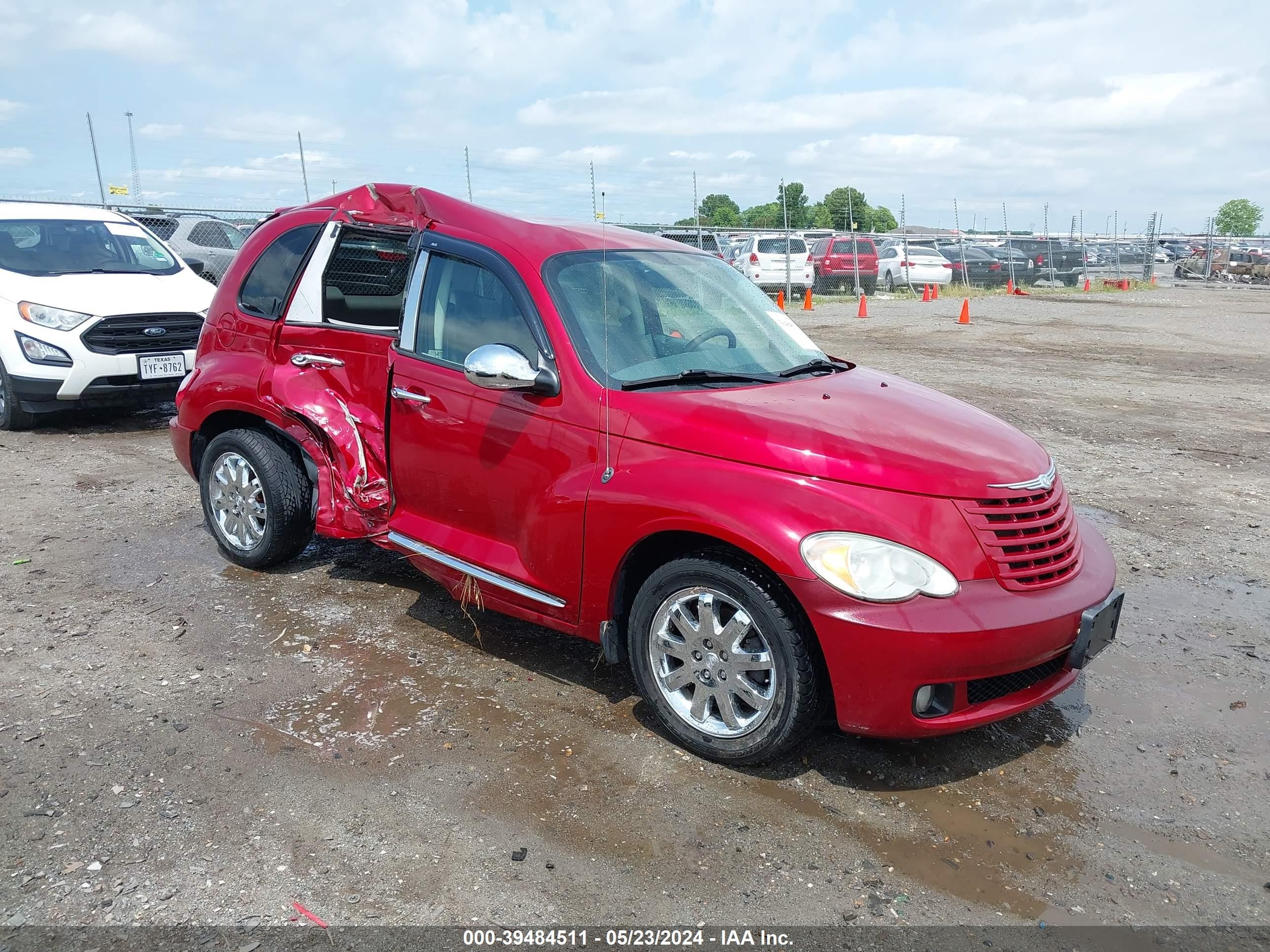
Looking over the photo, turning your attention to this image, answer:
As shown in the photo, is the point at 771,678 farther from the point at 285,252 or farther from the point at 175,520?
the point at 175,520

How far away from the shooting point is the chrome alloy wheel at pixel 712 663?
11.1ft

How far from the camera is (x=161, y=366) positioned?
873cm

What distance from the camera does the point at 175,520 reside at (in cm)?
636

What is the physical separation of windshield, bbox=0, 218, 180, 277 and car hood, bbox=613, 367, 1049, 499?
7792 millimetres

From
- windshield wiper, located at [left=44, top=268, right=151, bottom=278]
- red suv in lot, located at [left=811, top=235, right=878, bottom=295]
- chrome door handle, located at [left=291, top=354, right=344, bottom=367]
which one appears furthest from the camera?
red suv in lot, located at [left=811, top=235, right=878, bottom=295]

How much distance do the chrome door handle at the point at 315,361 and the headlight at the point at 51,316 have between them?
4.78 m

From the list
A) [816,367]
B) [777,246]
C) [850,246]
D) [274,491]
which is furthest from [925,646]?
[850,246]

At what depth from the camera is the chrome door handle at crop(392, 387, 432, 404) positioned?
4.30 meters

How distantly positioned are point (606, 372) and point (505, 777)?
153 centimetres

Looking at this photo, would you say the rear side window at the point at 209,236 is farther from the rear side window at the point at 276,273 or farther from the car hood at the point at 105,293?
the rear side window at the point at 276,273

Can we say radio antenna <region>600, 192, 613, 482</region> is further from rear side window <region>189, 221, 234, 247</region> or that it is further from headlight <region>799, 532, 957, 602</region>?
rear side window <region>189, 221, 234, 247</region>

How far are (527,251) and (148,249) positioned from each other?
25.0 ft

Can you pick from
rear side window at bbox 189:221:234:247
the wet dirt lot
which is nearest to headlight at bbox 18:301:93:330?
the wet dirt lot

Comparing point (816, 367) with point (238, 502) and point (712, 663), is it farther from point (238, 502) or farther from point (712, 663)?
point (238, 502)
